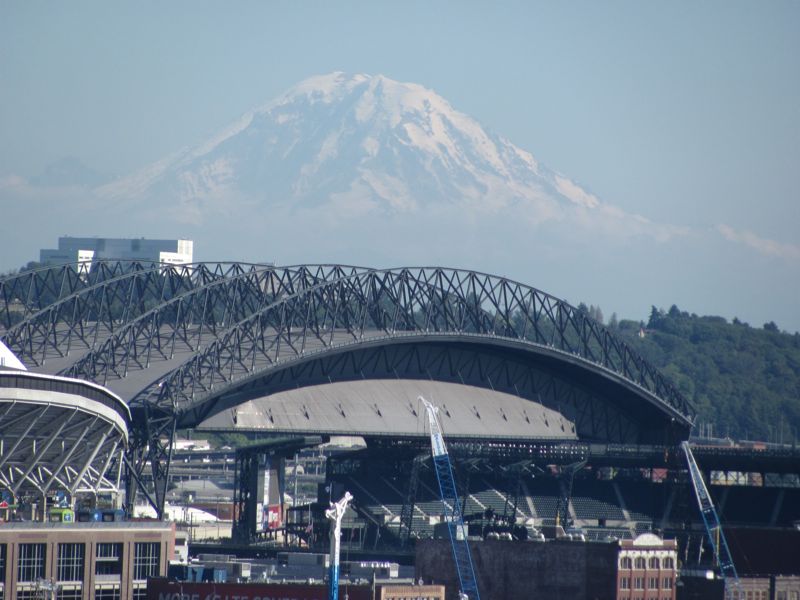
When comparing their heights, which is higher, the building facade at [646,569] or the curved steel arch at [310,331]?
the curved steel arch at [310,331]

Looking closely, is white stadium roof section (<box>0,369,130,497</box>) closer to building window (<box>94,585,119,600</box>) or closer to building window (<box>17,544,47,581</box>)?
building window (<box>17,544,47,581</box>)

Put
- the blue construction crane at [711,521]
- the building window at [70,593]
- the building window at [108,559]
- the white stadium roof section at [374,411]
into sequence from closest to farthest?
the building window at [70,593]
the building window at [108,559]
the blue construction crane at [711,521]
the white stadium roof section at [374,411]

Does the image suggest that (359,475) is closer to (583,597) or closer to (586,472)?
(586,472)

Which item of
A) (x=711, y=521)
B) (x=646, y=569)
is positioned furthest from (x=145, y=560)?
(x=711, y=521)

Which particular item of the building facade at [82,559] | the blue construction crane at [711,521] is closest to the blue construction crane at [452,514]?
the blue construction crane at [711,521]

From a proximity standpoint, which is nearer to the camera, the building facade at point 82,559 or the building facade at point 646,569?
the building facade at point 82,559

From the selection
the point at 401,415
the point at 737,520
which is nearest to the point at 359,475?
the point at 401,415

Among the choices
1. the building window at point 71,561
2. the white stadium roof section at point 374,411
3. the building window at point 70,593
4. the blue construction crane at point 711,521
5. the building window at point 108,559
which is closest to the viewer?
the building window at point 70,593

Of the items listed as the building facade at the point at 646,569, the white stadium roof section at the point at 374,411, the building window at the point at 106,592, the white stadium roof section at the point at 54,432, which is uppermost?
the white stadium roof section at the point at 374,411

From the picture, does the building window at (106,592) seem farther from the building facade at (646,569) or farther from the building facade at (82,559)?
the building facade at (646,569)
